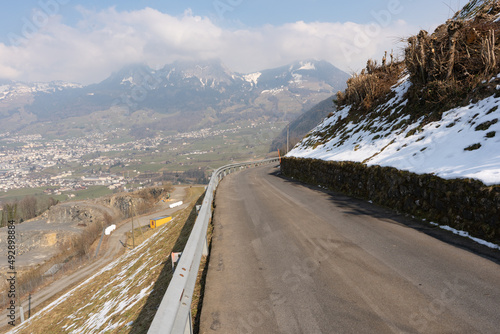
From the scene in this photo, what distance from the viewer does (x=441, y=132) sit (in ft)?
28.8

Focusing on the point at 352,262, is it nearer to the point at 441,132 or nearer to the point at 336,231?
the point at 336,231

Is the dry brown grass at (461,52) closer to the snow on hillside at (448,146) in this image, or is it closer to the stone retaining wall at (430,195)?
the snow on hillside at (448,146)

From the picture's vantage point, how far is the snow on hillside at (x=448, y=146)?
624 centimetres

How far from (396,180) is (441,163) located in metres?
1.43

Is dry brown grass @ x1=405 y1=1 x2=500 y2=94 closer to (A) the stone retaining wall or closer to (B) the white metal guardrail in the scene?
(A) the stone retaining wall

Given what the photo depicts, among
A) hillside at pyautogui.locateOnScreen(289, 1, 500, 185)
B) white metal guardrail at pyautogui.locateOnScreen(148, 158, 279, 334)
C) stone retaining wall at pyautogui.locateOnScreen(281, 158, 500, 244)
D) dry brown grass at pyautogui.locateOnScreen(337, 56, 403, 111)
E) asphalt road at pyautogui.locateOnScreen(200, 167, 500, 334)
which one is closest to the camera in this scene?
white metal guardrail at pyautogui.locateOnScreen(148, 158, 279, 334)

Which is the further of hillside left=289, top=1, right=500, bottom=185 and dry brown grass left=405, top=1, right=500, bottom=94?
dry brown grass left=405, top=1, right=500, bottom=94

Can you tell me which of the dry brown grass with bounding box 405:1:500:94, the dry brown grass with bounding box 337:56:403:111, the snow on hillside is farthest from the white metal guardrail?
the dry brown grass with bounding box 337:56:403:111

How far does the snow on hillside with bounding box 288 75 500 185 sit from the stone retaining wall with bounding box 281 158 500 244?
0.83ft

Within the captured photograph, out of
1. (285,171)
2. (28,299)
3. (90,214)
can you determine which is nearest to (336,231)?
(285,171)

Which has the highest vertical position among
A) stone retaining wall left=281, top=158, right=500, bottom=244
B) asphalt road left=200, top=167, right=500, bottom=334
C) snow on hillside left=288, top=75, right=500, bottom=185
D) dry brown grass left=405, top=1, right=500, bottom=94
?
dry brown grass left=405, top=1, right=500, bottom=94

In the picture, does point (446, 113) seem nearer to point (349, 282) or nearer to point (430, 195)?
point (430, 195)

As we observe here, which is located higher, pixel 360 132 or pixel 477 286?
pixel 360 132

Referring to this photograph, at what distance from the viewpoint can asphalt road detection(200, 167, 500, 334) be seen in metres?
3.14
